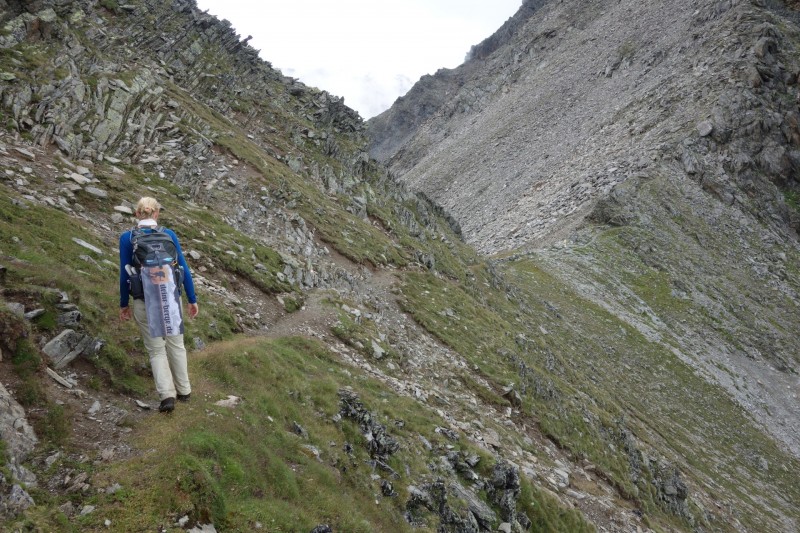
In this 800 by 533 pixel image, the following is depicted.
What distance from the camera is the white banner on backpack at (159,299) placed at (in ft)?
30.8

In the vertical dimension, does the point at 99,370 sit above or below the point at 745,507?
above

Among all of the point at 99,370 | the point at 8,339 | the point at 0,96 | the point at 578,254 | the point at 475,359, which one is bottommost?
the point at 578,254

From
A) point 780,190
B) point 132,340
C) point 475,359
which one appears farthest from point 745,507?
point 780,190

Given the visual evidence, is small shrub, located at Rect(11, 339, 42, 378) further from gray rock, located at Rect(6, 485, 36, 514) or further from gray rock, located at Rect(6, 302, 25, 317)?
gray rock, located at Rect(6, 485, 36, 514)

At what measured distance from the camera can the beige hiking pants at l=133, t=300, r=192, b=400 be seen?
9531 millimetres

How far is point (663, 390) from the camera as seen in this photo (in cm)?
4275

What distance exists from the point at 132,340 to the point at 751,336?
62.4 m

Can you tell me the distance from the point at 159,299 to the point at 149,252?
920 mm

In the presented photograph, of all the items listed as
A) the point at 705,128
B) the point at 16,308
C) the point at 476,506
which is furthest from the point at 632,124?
the point at 16,308

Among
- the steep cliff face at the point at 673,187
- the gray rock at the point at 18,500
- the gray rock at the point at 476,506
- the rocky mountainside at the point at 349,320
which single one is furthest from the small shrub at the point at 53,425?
the steep cliff face at the point at 673,187

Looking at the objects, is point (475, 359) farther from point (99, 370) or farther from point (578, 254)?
point (578, 254)

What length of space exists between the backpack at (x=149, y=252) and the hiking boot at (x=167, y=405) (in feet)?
6.90

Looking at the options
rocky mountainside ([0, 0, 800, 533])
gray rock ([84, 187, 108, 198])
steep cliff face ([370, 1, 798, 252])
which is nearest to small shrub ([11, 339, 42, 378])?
rocky mountainside ([0, 0, 800, 533])

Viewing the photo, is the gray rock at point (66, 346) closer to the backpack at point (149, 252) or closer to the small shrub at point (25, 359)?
the small shrub at point (25, 359)
